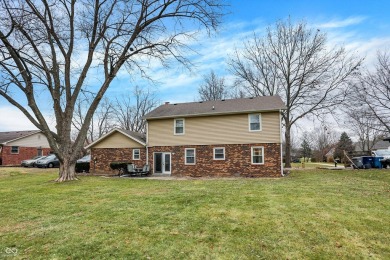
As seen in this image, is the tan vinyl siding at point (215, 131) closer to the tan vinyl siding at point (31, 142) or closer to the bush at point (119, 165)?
the bush at point (119, 165)

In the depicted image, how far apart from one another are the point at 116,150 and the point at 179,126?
237 inches

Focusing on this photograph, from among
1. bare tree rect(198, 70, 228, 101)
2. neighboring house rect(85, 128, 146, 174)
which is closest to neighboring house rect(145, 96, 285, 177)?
neighboring house rect(85, 128, 146, 174)

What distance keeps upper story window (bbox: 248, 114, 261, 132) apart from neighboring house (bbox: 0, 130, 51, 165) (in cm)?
2789

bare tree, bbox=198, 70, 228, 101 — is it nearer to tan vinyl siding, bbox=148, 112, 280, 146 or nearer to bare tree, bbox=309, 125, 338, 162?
tan vinyl siding, bbox=148, 112, 280, 146

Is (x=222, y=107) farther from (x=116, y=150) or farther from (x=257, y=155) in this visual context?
(x=116, y=150)

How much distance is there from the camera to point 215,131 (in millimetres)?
19391

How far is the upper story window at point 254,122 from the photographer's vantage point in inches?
727

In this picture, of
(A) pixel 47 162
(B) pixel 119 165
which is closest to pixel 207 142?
(B) pixel 119 165

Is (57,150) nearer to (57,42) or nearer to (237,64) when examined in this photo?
(57,42)

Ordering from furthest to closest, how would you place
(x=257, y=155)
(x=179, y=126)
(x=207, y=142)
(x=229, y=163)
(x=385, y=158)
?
(x=385, y=158) < (x=179, y=126) < (x=207, y=142) < (x=229, y=163) < (x=257, y=155)

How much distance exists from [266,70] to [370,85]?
32.6ft

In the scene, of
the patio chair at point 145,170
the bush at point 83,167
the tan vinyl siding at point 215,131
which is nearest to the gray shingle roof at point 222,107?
the tan vinyl siding at point 215,131

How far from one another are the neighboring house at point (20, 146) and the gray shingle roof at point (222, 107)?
69.6 feet

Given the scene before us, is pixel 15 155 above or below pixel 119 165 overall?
above
